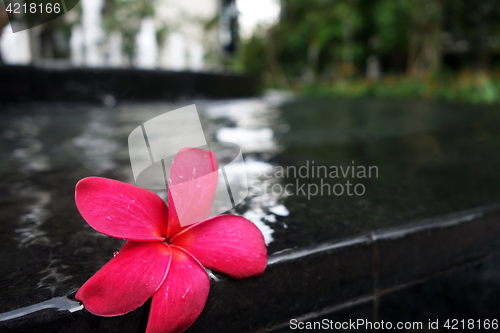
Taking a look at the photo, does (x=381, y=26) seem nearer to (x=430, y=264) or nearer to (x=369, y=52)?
(x=369, y=52)

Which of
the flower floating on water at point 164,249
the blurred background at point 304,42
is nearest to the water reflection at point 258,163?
the flower floating on water at point 164,249

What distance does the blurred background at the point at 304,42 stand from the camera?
299 inches

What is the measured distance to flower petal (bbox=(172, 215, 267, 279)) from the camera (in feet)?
1.32

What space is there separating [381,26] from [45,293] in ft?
61.4

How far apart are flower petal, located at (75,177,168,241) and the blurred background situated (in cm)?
167

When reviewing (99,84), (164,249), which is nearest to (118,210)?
(164,249)

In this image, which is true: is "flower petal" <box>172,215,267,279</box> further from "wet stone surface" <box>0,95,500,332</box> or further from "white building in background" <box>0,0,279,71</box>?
"white building in background" <box>0,0,279,71</box>

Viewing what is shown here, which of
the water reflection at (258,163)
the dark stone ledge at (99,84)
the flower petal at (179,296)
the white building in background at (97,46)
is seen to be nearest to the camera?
the flower petal at (179,296)

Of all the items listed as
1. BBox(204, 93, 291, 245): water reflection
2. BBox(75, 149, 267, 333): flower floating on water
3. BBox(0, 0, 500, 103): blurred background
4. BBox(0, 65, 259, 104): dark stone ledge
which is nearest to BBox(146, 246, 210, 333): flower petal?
BBox(75, 149, 267, 333): flower floating on water

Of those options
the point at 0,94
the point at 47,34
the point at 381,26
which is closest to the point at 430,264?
the point at 0,94

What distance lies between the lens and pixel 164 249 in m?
0.39

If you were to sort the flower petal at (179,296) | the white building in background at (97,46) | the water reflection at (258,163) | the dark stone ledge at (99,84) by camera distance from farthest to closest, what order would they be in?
the white building in background at (97,46), the dark stone ledge at (99,84), the water reflection at (258,163), the flower petal at (179,296)

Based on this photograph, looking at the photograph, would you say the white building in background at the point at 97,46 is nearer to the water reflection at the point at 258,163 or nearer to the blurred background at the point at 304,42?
the blurred background at the point at 304,42

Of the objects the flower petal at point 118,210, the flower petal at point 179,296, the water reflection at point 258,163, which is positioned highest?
the flower petal at point 118,210
